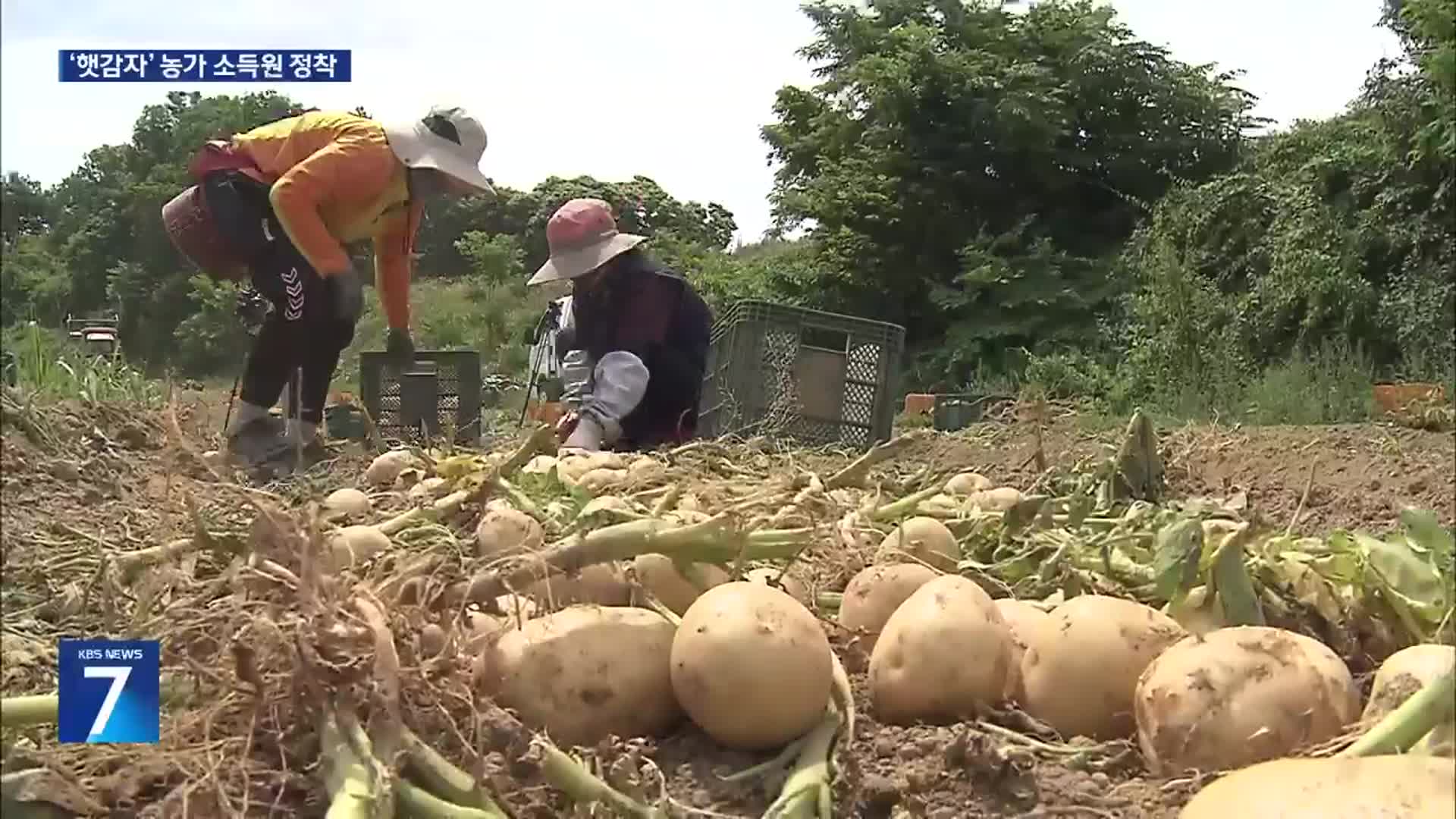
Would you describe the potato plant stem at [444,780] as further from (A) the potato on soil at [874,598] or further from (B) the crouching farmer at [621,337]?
(B) the crouching farmer at [621,337]

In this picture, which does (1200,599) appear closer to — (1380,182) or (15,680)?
(1380,182)

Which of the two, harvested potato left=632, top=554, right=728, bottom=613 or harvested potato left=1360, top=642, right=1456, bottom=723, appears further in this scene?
harvested potato left=632, top=554, right=728, bottom=613

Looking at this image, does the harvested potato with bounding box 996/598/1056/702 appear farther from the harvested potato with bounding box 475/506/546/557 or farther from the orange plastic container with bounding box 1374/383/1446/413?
the harvested potato with bounding box 475/506/546/557

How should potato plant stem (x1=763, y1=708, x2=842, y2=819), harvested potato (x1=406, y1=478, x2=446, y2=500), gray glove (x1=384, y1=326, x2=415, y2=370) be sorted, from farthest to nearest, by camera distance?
gray glove (x1=384, y1=326, x2=415, y2=370), harvested potato (x1=406, y1=478, x2=446, y2=500), potato plant stem (x1=763, y1=708, x2=842, y2=819)

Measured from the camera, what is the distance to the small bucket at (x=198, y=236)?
5.34 ft

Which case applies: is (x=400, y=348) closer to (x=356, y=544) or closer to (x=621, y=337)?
(x=621, y=337)

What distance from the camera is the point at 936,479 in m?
2.04

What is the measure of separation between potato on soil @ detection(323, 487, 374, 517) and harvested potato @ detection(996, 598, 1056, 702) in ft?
2.55

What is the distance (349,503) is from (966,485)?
92cm

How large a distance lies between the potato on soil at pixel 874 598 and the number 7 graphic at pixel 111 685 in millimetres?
770

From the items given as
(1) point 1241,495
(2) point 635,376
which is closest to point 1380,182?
(1) point 1241,495

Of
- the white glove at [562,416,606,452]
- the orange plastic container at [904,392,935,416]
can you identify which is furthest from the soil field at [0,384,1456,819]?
the orange plastic container at [904,392,935,416]

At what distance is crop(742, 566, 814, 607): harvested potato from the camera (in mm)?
1515

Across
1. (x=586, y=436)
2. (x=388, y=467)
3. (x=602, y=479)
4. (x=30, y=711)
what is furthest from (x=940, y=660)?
(x=586, y=436)
